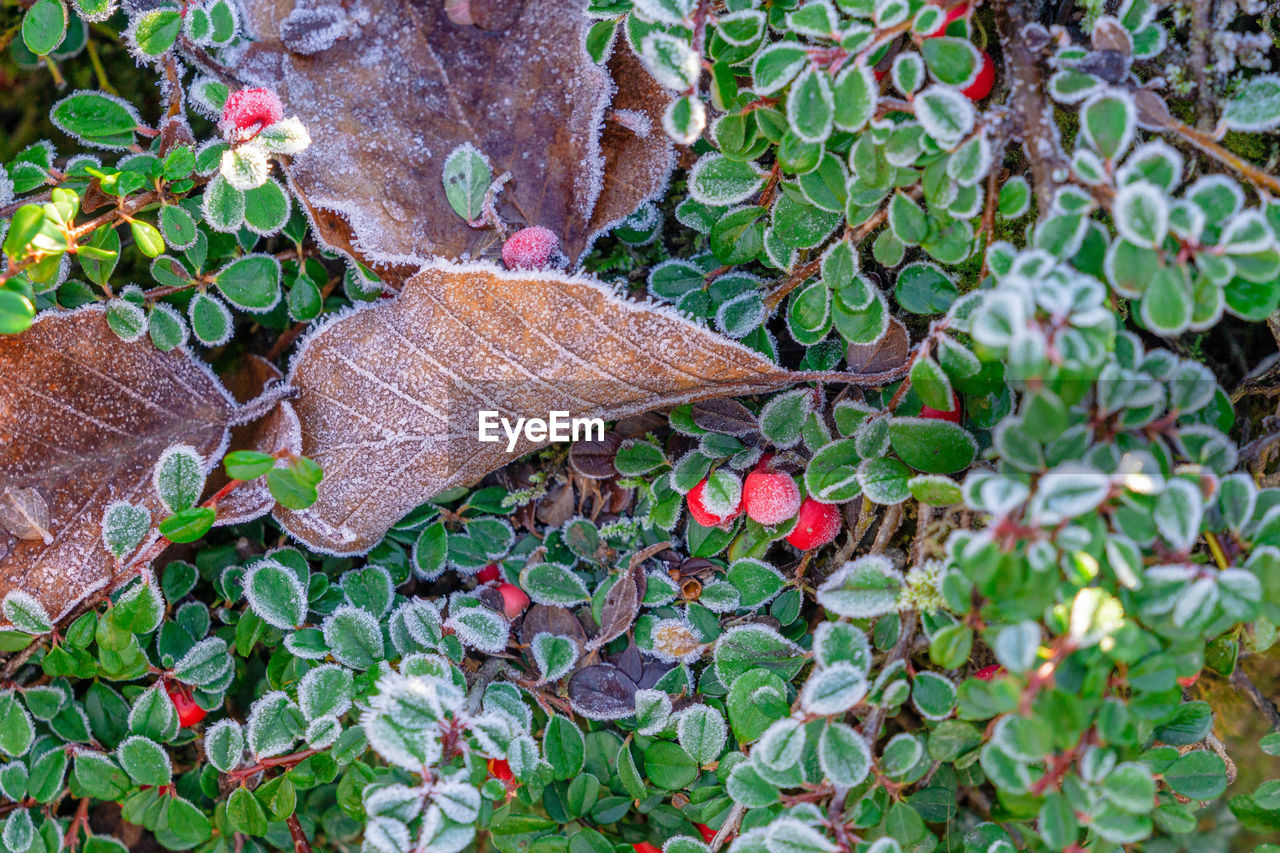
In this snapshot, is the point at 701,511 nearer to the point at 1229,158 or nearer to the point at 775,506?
the point at 775,506

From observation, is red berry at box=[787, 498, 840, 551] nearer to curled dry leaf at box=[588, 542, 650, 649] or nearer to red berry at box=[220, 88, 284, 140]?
curled dry leaf at box=[588, 542, 650, 649]

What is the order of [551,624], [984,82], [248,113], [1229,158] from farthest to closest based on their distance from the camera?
[551,624], [248,113], [984,82], [1229,158]

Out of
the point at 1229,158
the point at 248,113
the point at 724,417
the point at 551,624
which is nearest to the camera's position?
the point at 1229,158

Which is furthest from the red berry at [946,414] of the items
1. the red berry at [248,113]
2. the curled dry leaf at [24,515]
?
the curled dry leaf at [24,515]

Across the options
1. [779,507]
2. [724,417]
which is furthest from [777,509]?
[724,417]

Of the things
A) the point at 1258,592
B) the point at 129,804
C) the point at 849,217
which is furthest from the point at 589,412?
the point at 129,804

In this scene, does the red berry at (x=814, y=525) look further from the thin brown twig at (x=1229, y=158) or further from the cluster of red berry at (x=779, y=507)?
the thin brown twig at (x=1229, y=158)

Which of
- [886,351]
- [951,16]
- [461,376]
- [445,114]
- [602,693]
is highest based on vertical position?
[951,16]
